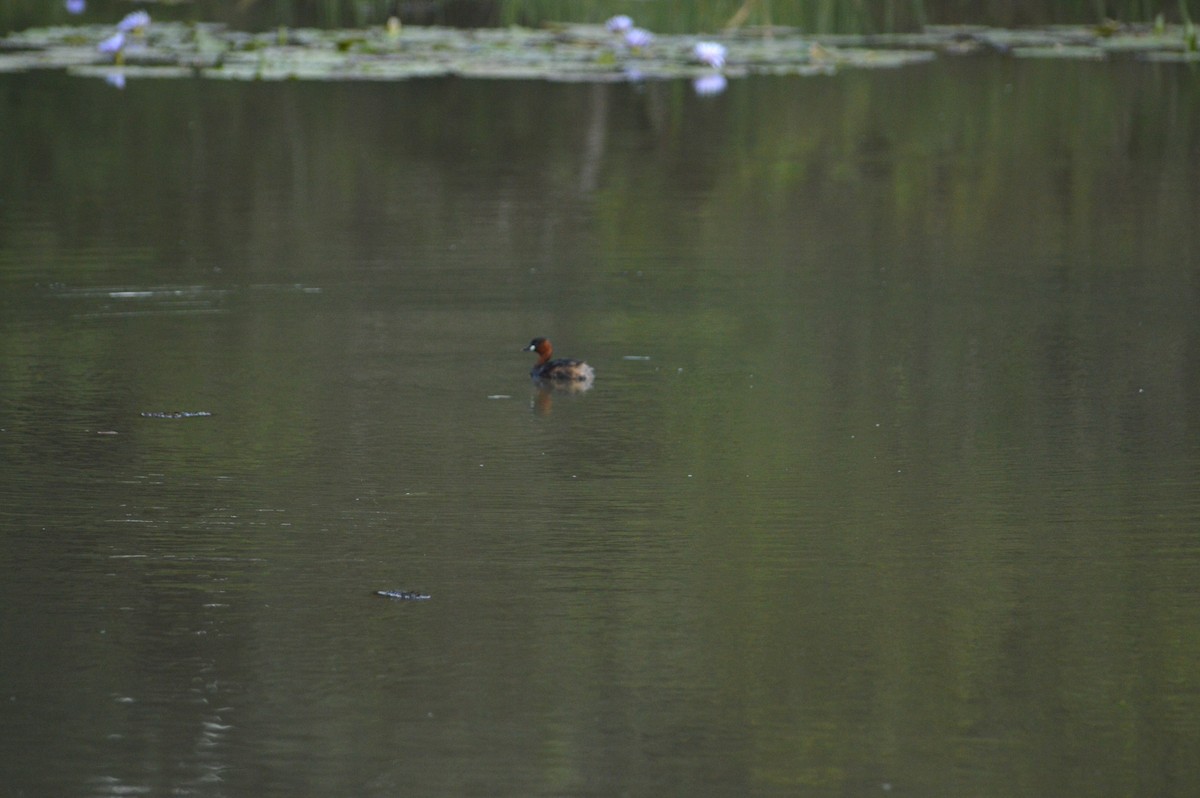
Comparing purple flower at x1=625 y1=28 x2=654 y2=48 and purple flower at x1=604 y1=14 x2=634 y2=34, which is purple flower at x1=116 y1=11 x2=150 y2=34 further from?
purple flower at x1=625 y1=28 x2=654 y2=48

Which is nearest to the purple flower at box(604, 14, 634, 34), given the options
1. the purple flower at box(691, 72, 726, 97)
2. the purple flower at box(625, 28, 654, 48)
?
the purple flower at box(625, 28, 654, 48)

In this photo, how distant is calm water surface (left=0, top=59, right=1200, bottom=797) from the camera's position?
4828 millimetres

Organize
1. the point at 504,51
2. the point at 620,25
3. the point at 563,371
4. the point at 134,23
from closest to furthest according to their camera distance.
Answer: the point at 563,371 → the point at 504,51 → the point at 620,25 → the point at 134,23

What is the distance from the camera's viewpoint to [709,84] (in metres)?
19.1

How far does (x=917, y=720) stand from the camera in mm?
4898

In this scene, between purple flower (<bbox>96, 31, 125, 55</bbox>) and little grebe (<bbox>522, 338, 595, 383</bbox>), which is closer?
little grebe (<bbox>522, 338, 595, 383</bbox>)

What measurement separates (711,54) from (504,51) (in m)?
→ 1.75

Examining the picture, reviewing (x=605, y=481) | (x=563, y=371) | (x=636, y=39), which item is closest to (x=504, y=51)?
(x=636, y=39)

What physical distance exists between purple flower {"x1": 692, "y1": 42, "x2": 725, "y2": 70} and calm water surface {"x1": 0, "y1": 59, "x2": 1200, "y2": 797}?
3.99 m

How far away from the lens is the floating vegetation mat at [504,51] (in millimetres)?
17406

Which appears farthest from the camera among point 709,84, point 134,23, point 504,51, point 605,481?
point 134,23

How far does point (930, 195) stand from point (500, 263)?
3.29 m

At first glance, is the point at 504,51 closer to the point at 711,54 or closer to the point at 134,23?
the point at 711,54

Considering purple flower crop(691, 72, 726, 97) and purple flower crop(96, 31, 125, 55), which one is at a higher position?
purple flower crop(96, 31, 125, 55)
